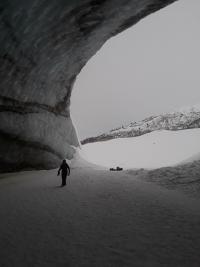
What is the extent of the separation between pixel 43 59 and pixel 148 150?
1437cm

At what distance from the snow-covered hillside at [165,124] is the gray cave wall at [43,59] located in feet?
53.5

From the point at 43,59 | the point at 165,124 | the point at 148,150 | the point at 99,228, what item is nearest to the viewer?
the point at 99,228

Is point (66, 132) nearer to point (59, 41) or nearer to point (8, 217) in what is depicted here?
point (59, 41)

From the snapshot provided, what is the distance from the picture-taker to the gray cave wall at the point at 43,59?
28.2ft

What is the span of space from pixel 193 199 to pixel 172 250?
3418 mm

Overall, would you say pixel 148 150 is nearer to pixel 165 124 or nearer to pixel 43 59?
pixel 165 124

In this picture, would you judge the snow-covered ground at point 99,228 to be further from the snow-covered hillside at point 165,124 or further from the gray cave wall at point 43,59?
the snow-covered hillside at point 165,124

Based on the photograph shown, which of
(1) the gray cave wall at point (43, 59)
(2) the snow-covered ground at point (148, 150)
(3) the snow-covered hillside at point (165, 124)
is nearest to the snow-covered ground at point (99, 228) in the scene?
(1) the gray cave wall at point (43, 59)

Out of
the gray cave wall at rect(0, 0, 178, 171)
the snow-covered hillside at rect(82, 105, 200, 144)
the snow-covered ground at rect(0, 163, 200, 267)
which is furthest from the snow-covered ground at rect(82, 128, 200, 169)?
the snow-covered ground at rect(0, 163, 200, 267)

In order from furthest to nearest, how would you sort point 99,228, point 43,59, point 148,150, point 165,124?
1. point 165,124
2. point 148,150
3. point 43,59
4. point 99,228

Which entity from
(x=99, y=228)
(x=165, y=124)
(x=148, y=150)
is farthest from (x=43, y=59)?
(x=165, y=124)

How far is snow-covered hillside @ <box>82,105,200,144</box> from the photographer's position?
3122 cm

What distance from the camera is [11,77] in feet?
34.2

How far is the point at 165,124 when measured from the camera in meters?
33.0
